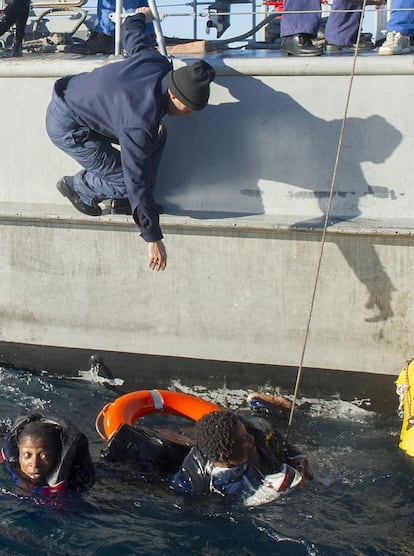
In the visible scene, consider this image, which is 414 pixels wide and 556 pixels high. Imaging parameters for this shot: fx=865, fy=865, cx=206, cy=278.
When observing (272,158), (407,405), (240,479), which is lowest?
(240,479)

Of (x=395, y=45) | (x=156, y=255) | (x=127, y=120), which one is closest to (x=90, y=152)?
(x=127, y=120)

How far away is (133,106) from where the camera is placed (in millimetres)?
5469

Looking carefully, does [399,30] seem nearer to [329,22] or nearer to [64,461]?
[329,22]

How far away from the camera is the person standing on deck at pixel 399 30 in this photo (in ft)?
19.4

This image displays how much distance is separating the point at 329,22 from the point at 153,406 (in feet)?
10.9

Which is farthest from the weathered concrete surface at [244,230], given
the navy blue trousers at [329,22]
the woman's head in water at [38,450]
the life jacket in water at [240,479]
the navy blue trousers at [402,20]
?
the woman's head in water at [38,450]

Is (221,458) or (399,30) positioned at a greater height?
(399,30)

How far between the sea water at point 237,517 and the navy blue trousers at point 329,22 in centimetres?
294

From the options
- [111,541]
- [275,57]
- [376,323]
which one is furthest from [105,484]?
[275,57]

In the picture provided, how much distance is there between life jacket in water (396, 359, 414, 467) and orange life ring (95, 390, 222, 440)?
1198mm

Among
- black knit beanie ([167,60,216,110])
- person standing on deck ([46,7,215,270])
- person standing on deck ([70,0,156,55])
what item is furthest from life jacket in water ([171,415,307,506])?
person standing on deck ([70,0,156,55])

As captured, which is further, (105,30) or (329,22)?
(105,30)

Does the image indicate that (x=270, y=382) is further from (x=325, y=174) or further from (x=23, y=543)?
(x=23, y=543)

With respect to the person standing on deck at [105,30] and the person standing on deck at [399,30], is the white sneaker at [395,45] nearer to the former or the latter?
A: the person standing on deck at [399,30]
